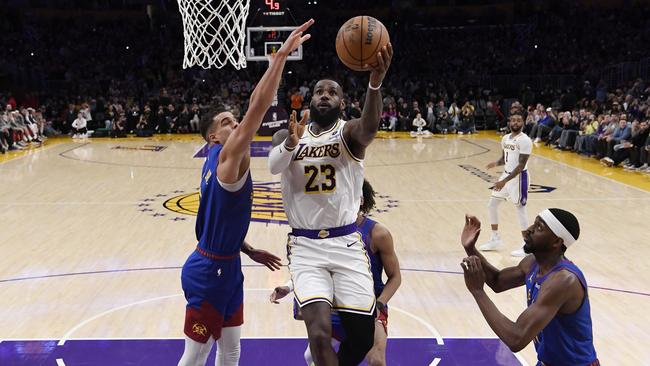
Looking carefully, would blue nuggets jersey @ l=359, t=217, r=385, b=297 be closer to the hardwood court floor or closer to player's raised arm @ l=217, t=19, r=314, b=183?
player's raised arm @ l=217, t=19, r=314, b=183

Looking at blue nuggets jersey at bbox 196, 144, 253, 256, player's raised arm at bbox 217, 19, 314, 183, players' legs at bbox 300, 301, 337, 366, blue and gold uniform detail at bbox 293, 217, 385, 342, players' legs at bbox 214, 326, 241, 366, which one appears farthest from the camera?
blue and gold uniform detail at bbox 293, 217, 385, 342

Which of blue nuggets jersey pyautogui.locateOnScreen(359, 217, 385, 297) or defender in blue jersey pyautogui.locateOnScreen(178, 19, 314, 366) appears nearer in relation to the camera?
defender in blue jersey pyautogui.locateOnScreen(178, 19, 314, 366)

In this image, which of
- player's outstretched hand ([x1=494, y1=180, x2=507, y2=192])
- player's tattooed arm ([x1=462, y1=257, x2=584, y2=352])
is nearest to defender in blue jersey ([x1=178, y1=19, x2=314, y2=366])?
player's tattooed arm ([x1=462, y1=257, x2=584, y2=352])

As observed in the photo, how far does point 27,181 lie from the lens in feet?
45.0

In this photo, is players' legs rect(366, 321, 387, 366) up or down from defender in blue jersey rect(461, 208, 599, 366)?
down

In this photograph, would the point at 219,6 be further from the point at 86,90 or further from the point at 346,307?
the point at 86,90

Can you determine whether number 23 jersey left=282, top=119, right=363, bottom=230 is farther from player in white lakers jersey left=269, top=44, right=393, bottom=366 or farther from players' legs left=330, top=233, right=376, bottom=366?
players' legs left=330, top=233, right=376, bottom=366

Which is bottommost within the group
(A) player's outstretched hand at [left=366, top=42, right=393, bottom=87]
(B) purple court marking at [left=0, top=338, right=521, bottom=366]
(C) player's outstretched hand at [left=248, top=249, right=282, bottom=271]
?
(B) purple court marking at [left=0, top=338, right=521, bottom=366]

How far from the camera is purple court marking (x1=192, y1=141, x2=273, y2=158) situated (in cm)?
1769

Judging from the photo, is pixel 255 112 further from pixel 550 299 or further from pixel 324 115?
pixel 550 299

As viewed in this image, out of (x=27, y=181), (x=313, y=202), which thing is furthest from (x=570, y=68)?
(x=313, y=202)

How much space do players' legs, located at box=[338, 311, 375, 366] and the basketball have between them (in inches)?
57.2

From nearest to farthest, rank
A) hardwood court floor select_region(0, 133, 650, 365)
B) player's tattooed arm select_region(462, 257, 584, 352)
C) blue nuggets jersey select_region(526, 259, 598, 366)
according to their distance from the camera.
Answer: player's tattooed arm select_region(462, 257, 584, 352)
blue nuggets jersey select_region(526, 259, 598, 366)
hardwood court floor select_region(0, 133, 650, 365)

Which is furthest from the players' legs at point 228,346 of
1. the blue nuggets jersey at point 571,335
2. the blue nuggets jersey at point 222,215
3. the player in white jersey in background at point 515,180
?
the player in white jersey in background at point 515,180
